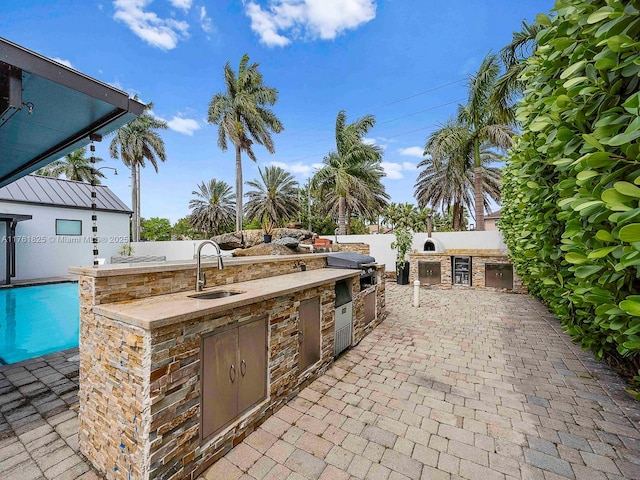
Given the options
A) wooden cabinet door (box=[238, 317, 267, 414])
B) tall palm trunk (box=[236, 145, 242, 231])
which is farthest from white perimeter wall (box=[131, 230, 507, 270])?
wooden cabinet door (box=[238, 317, 267, 414])

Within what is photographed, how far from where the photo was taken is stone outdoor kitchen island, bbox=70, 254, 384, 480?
1.80 m

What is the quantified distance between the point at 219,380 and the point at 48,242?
17428mm

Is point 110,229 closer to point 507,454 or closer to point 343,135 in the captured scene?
point 343,135

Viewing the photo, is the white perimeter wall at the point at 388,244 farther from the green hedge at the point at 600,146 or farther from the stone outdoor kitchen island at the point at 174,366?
the green hedge at the point at 600,146

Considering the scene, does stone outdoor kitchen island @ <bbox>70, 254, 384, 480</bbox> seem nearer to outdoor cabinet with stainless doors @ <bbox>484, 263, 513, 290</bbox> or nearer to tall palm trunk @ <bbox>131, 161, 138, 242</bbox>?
outdoor cabinet with stainless doors @ <bbox>484, 263, 513, 290</bbox>

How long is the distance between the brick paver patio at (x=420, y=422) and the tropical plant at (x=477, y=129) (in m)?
10.0

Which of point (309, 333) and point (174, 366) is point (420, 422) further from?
point (174, 366)

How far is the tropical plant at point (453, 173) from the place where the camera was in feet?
41.8

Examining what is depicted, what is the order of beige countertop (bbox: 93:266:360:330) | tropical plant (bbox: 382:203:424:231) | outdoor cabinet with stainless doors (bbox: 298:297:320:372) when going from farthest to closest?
tropical plant (bbox: 382:203:424:231) → outdoor cabinet with stainless doors (bbox: 298:297:320:372) → beige countertop (bbox: 93:266:360:330)

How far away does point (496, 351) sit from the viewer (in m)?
4.58

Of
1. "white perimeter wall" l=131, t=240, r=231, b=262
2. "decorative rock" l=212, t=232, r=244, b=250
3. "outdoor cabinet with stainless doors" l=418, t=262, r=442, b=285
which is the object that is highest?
"decorative rock" l=212, t=232, r=244, b=250

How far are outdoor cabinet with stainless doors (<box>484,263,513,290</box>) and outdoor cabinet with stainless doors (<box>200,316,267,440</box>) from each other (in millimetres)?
10138

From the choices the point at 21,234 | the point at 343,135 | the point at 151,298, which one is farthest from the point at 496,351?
the point at 21,234

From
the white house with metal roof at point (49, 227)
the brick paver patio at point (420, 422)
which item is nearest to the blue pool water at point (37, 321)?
the white house with metal roof at point (49, 227)
